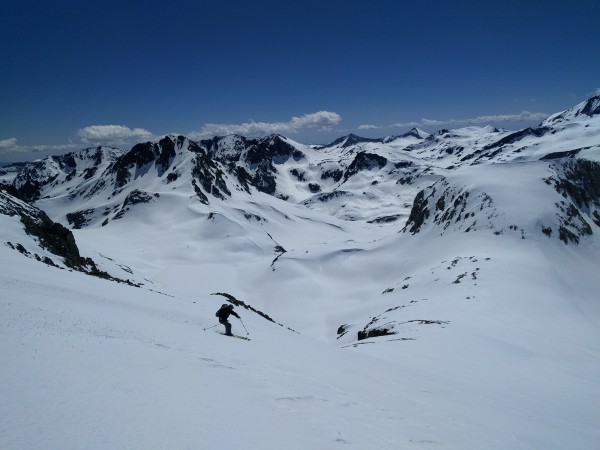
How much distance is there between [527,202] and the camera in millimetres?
67438

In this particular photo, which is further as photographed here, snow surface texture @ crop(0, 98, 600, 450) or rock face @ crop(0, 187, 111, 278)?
rock face @ crop(0, 187, 111, 278)

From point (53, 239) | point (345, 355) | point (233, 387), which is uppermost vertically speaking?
point (53, 239)

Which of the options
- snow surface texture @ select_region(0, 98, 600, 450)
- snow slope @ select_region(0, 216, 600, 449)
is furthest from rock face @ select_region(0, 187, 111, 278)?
snow slope @ select_region(0, 216, 600, 449)

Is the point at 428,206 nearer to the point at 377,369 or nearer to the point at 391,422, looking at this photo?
the point at 377,369

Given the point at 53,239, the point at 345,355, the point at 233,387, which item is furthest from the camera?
the point at 53,239

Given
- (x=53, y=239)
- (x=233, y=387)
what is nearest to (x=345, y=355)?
(x=233, y=387)

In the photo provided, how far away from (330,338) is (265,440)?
46457mm

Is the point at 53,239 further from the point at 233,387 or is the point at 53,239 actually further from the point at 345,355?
the point at 233,387

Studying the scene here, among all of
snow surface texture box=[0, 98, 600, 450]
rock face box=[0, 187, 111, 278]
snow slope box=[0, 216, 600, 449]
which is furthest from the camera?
rock face box=[0, 187, 111, 278]

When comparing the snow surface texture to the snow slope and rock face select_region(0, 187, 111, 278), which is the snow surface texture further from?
rock face select_region(0, 187, 111, 278)

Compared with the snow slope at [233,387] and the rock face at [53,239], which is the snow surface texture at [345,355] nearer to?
the snow slope at [233,387]

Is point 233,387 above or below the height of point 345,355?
above

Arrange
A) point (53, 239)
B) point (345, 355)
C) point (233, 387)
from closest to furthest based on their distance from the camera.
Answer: point (233, 387) → point (345, 355) → point (53, 239)

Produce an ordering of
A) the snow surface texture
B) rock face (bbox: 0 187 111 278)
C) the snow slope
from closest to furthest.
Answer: the snow slope, the snow surface texture, rock face (bbox: 0 187 111 278)
